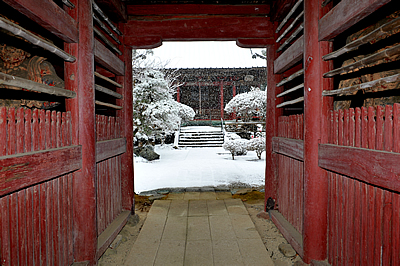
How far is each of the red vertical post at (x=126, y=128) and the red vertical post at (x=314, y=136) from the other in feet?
8.63

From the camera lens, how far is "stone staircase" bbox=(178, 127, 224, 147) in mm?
13777

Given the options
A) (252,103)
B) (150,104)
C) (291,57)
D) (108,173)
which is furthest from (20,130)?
(252,103)

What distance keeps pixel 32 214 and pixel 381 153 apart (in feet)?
8.21

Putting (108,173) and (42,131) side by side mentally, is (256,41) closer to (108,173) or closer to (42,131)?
(108,173)

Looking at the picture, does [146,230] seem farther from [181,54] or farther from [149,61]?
[181,54]

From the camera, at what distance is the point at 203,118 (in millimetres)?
19094

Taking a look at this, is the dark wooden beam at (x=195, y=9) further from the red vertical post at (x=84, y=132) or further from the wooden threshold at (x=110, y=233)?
the wooden threshold at (x=110, y=233)

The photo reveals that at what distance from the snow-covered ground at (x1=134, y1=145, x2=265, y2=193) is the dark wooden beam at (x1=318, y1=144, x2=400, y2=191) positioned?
Result: 4.11m

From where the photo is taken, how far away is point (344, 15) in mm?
1955

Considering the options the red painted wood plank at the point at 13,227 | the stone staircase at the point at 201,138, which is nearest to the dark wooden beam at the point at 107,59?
the red painted wood plank at the point at 13,227

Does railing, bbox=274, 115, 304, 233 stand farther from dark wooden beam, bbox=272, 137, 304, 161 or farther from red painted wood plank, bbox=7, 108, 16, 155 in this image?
red painted wood plank, bbox=7, 108, 16, 155

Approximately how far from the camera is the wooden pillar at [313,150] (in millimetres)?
2350

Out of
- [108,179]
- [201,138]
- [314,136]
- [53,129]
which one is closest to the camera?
[53,129]

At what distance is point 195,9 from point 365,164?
315cm
